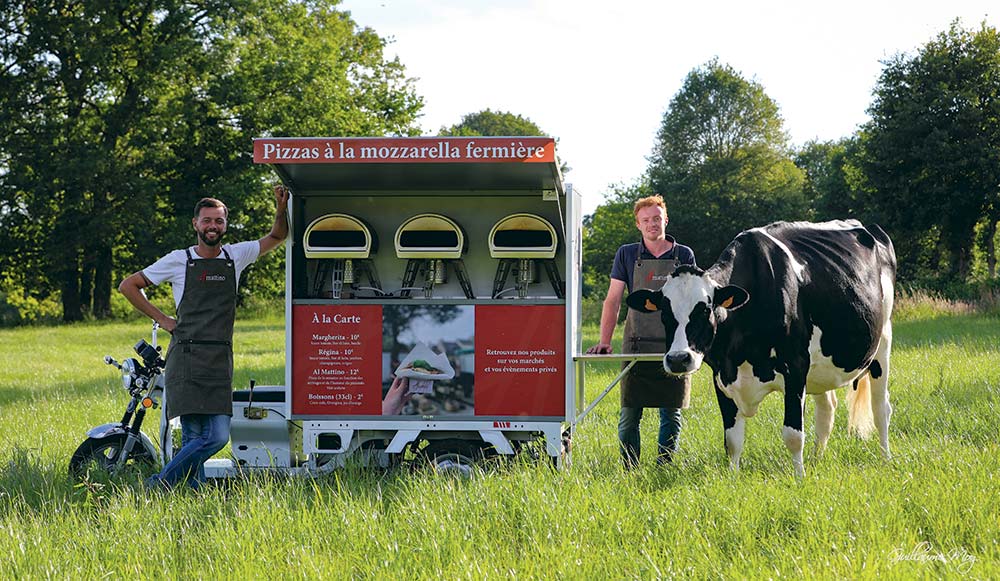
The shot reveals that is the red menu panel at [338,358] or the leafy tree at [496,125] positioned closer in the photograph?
the red menu panel at [338,358]

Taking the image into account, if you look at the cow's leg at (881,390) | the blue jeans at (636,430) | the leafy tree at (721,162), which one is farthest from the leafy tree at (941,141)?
the blue jeans at (636,430)

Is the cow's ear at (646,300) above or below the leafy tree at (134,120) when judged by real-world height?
below

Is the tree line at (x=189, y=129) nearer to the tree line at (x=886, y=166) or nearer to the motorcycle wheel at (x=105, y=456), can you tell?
the tree line at (x=886, y=166)

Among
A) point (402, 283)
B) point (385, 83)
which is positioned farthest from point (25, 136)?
point (402, 283)

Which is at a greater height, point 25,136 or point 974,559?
point 25,136

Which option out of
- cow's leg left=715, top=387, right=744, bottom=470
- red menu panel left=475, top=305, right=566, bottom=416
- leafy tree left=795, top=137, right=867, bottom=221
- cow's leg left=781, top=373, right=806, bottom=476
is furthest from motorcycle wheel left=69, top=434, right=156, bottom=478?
leafy tree left=795, top=137, right=867, bottom=221

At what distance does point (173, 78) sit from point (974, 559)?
33.5 meters

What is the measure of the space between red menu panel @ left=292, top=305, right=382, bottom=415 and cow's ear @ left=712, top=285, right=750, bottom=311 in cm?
221

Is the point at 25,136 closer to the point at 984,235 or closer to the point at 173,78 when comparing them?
the point at 173,78

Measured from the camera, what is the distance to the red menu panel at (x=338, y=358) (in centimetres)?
669

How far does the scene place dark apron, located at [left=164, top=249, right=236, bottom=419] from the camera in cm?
622

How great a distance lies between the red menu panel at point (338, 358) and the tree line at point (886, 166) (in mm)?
28734

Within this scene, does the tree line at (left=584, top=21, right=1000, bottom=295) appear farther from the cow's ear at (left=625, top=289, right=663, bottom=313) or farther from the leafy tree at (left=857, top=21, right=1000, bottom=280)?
the cow's ear at (left=625, top=289, right=663, bottom=313)

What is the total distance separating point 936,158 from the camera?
33062 millimetres
